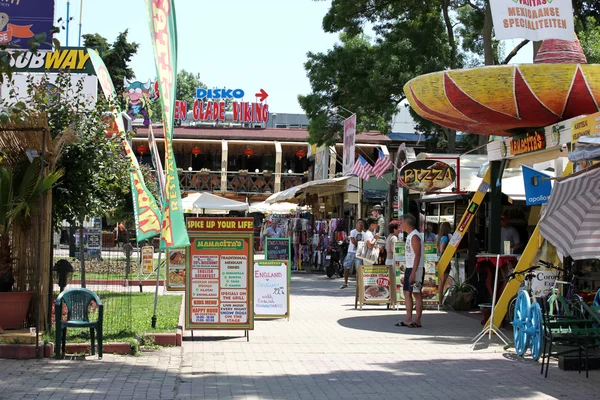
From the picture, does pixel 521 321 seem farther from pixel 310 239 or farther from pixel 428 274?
pixel 310 239

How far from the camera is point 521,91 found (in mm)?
12094

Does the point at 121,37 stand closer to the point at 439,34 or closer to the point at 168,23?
the point at 439,34

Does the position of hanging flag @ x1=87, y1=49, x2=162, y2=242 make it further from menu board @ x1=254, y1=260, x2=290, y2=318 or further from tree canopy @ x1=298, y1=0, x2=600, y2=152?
tree canopy @ x1=298, y1=0, x2=600, y2=152

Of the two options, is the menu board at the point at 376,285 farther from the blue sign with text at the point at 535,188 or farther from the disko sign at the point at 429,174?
the blue sign with text at the point at 535,188

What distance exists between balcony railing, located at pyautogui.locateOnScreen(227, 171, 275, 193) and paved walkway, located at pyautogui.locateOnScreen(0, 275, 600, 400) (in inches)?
1365

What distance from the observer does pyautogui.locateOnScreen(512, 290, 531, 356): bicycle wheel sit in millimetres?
9750

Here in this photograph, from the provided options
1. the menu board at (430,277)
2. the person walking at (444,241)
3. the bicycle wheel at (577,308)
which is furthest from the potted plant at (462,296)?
the bicycle wheel at (577,308)

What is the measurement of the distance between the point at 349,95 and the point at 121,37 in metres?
15.7

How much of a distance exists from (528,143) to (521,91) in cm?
156

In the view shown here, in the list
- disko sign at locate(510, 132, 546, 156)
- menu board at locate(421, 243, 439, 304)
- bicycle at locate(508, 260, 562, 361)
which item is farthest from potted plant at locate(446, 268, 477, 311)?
bicycle at locate(508, 260, 562, 361)

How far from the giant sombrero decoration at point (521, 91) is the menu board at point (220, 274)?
392 cm

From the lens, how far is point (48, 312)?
35.0 feet

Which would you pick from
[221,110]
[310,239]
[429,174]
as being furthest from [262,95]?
[429,174]

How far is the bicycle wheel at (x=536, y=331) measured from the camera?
→ 30.4 feet
